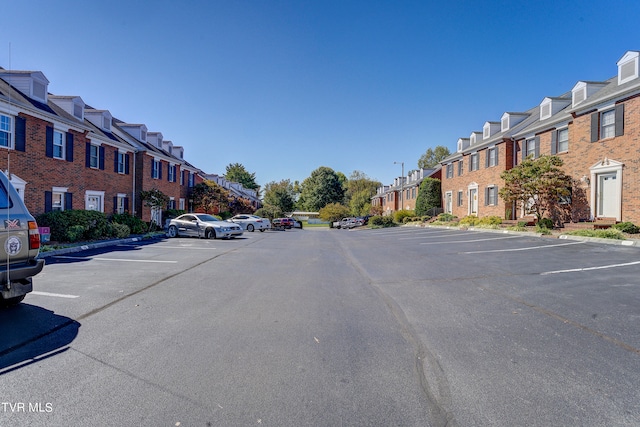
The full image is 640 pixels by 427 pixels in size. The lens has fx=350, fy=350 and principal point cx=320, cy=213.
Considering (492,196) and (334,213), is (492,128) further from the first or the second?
(334,213)

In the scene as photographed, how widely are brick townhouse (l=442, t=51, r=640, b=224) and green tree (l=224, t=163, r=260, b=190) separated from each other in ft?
224

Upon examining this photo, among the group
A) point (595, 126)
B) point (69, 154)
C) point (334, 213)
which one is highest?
point (595, 126)

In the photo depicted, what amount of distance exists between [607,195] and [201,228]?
2091 centimetres

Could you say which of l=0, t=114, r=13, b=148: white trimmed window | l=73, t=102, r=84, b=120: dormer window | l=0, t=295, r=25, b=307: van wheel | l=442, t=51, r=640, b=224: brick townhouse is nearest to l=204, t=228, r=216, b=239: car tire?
l=0, t=114, r=13, b=148: white trimmed window

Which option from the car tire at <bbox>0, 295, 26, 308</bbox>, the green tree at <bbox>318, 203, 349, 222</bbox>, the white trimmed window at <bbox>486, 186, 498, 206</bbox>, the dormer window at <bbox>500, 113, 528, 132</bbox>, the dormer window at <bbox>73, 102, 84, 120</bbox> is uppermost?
the dormer window at <bbox>500, 113, 528, 132</bbox>

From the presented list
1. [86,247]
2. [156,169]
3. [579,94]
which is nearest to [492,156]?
[579,94]

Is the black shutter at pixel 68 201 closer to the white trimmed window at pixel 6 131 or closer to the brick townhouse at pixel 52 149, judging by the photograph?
the brick townhouse at pixel 52 149

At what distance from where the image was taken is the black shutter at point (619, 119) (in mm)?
15935

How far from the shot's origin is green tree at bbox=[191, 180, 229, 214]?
34.5 meters

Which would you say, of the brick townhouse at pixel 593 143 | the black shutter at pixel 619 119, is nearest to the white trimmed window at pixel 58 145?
the brick townhouse at pixel 593 143

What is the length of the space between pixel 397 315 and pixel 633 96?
17.5 m

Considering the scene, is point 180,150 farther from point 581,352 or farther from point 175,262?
point 581,352

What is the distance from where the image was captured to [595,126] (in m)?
17.4

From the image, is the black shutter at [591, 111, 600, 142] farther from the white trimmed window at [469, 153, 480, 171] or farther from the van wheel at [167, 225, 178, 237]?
the van wheel at [167, 225, 178, 237]
